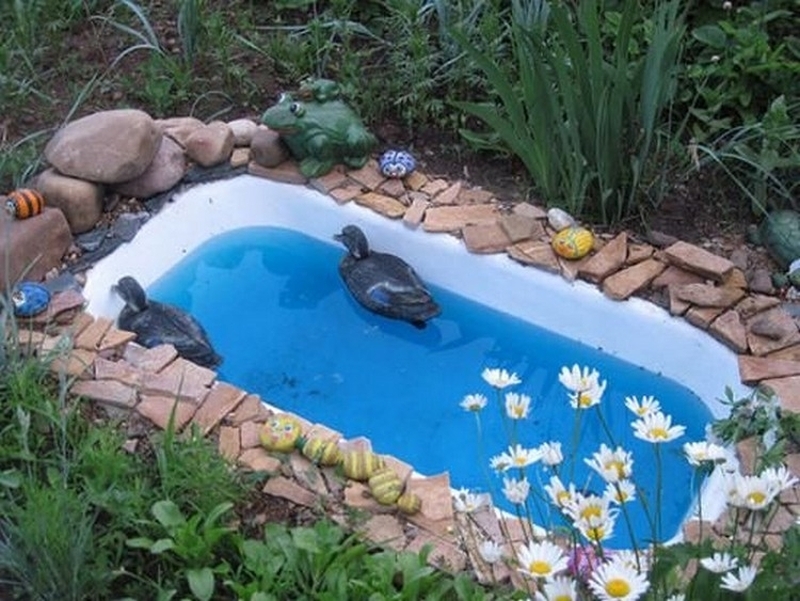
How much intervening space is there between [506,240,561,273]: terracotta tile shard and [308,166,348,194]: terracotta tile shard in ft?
1.93

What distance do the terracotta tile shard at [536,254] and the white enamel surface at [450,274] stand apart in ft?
0.08

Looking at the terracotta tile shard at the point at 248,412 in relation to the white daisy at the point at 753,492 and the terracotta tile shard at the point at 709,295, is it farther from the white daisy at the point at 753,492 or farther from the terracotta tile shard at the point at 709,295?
the white daisy at the point at 753,492

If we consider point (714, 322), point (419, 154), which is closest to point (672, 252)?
point (714, 322)

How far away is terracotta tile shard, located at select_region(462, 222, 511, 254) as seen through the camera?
3602 mm

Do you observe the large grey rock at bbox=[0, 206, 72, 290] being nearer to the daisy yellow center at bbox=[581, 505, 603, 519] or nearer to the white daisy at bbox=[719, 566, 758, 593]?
the daisy yellow center at bbox=[581, 505, 603, 519]

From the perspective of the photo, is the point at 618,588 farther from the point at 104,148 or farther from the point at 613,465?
the point at 104,148

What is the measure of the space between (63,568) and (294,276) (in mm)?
1509

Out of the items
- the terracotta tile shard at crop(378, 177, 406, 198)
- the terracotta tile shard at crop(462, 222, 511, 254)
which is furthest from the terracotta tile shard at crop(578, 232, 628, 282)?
the terracotta tile shard at crop(378, 177, 406, 198)

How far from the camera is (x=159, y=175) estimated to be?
12.3 ft

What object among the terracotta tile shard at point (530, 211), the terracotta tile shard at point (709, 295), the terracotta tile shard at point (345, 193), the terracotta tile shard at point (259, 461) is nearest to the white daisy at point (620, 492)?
the terracotta tile shard at point (259, 461)

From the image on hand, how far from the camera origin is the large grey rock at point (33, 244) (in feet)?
11.1

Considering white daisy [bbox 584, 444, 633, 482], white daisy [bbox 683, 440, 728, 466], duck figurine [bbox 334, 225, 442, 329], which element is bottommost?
duck figurine [bbox 334, 225, 442, 329]

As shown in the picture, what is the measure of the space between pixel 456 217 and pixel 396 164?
10.0 inches

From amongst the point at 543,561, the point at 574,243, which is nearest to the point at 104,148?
the point at 574,243
